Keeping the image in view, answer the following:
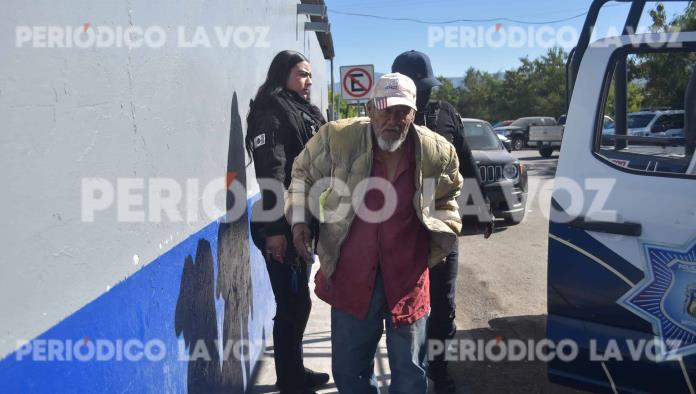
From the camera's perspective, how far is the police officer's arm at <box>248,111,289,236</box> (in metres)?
2.63

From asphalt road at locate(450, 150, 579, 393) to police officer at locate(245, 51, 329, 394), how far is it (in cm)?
106

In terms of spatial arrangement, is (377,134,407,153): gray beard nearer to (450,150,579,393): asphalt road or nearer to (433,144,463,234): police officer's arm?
(433,144,463,234): police officer's arm

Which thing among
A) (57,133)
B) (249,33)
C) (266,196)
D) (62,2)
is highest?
(249,33)

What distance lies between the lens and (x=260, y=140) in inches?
106

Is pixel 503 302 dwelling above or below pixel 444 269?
below

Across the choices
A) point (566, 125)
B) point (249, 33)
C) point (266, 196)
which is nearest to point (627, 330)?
point (566, 125)

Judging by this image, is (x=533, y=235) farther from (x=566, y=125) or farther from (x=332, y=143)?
(x=332, y=143)

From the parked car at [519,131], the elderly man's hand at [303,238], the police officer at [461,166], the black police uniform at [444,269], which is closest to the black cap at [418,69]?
the police officer at [461,166]

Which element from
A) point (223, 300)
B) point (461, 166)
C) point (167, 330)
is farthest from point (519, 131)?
point (167, 330)

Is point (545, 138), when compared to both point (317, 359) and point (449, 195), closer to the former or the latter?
point (317, 359)

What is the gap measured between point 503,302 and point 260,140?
308cm

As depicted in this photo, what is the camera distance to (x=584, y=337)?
8.18 ft

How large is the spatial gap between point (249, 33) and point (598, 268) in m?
2.48

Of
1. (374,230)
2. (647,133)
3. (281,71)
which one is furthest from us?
(647,133)
